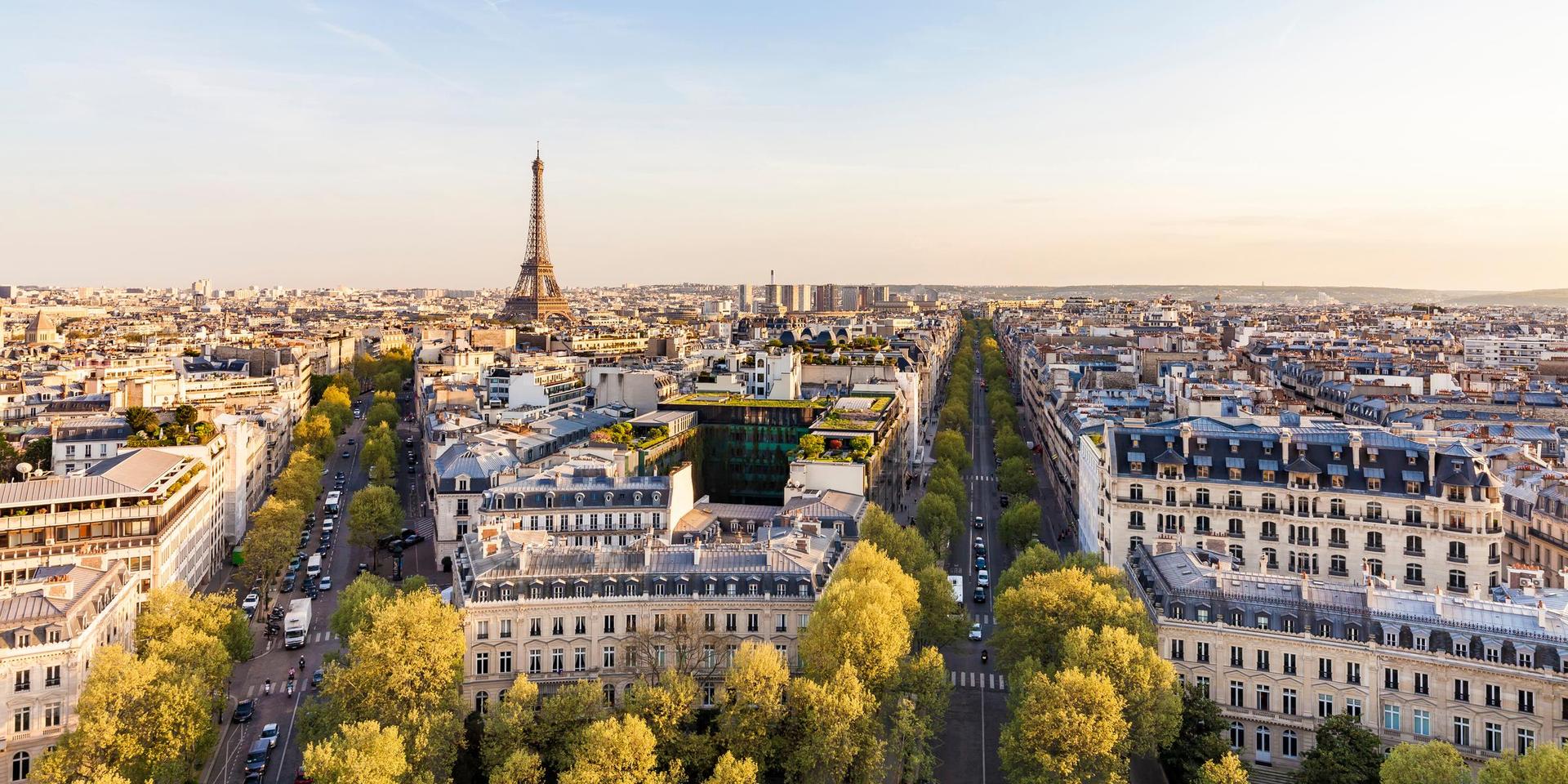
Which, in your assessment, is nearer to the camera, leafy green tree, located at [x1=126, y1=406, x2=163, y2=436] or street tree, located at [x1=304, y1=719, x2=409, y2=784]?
street tree, located at [x1=304, y1=719, x2=409, y2=784]

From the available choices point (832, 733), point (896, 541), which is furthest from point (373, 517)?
point (832, 733)

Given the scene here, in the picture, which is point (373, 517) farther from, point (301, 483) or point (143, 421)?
point (143, 421)

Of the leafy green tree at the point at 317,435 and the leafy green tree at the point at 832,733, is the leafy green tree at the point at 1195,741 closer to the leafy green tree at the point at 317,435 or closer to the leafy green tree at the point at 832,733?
the leafy green tree at the point at 832,733

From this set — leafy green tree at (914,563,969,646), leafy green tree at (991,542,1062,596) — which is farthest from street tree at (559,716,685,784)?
leafy green tree at (991,542,1062,596)

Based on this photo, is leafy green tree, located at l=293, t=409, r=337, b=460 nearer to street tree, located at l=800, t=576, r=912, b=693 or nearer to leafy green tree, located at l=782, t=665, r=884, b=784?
street tree, located at l=800, t=576, r=912, b=693

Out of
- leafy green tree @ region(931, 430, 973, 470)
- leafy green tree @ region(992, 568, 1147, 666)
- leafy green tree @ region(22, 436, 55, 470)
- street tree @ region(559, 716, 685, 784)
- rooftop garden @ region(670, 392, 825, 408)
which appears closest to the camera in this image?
street tree @ region(559, 716, 685, 784)
